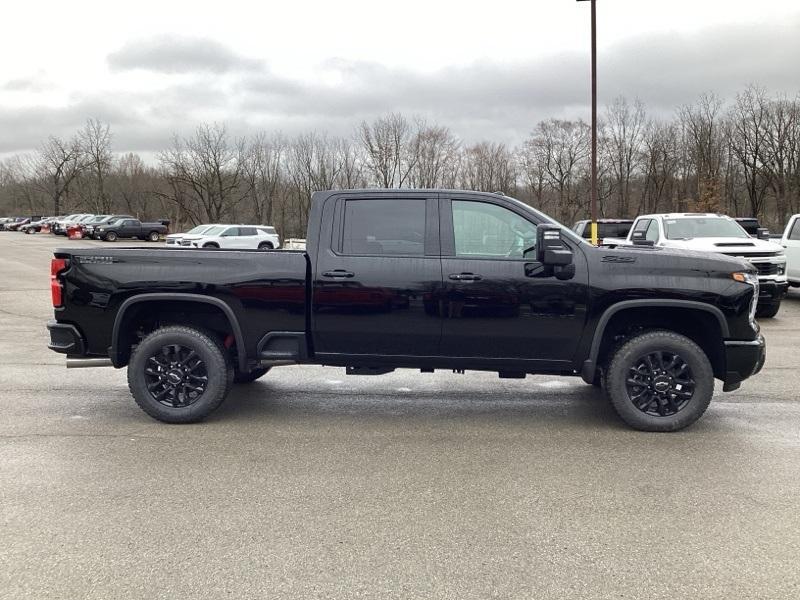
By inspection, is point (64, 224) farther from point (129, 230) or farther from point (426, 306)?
point (426, 306)

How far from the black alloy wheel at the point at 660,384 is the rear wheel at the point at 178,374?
3.47 m

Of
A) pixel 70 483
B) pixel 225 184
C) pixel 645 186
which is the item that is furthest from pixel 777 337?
pixel 225 184

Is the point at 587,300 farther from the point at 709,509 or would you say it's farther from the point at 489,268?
the point at 709,509

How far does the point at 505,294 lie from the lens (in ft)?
17.4

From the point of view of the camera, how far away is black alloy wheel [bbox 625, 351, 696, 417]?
5.38 m

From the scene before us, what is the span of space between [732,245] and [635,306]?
8004 mm

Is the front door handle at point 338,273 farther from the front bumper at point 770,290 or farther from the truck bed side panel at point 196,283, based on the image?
the front bumper at point 770,290

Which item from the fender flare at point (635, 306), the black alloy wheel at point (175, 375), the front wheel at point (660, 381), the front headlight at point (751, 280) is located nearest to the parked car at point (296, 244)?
the black alloy wheel at point (175, 375)

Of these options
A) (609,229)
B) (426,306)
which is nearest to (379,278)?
(426,306)

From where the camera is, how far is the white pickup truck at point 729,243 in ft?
38.5

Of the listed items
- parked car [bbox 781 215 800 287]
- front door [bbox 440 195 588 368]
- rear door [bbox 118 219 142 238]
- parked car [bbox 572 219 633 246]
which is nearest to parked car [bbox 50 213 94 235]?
rear door [bbox 118 219 142 238]

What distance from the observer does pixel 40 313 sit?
12.8 meters

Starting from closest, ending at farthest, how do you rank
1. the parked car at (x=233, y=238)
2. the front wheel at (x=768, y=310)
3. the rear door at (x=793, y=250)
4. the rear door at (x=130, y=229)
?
the front wheel at (x=768, y=310) < the rear door at (x=793, y=250) < the parked car at (x=233, y=238) < the rear door at (x=130, y=229)

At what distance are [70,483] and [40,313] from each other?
9862 mm
